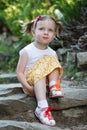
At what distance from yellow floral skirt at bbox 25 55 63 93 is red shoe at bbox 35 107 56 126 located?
0.91 feet

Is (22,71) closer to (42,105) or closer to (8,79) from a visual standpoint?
(42,105)

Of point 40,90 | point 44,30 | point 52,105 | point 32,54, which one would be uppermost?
point 44,30

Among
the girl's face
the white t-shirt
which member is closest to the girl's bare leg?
the white t-shirt

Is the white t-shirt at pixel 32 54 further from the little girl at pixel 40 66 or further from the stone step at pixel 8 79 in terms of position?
the stone step at pixel 8 79

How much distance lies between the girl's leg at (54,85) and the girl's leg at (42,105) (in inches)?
3.5

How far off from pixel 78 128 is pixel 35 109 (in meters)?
0.44

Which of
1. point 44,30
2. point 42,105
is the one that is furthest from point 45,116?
point 44,30

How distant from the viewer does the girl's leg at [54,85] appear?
344 centimetres

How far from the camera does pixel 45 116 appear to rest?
330 cm

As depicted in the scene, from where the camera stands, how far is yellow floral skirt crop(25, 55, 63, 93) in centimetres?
346

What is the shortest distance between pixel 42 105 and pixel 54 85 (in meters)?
0.24

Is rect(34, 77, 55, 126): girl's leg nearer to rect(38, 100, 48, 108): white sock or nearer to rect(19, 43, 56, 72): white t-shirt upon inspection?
rect(38, 100, 48, 108): white sock

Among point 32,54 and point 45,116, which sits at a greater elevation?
point 32,54

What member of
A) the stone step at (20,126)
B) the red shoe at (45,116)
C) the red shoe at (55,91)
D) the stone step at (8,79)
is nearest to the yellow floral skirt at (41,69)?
the red shoe at (55,91)
